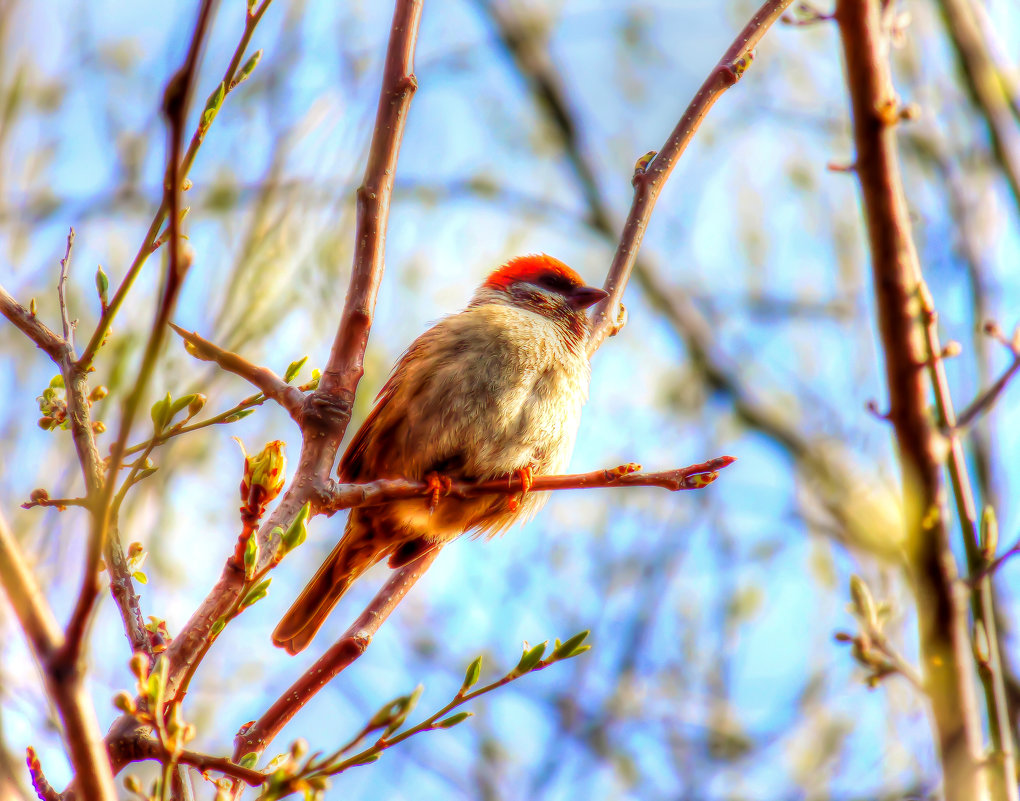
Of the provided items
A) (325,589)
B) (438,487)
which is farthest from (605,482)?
(325,589)

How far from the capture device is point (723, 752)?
863cm

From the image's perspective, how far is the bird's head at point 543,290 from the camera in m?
5.30

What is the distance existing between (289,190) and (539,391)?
9.61 feet

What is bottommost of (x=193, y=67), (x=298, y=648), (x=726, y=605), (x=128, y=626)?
(x=128, y=626)

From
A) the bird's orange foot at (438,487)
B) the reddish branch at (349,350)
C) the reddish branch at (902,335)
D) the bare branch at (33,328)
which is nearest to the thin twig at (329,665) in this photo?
the bird's orange foot at (438,487)

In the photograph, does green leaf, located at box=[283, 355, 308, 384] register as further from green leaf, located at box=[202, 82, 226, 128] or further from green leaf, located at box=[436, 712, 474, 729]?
green leaf, located at box=[436, 712, 474, 729]

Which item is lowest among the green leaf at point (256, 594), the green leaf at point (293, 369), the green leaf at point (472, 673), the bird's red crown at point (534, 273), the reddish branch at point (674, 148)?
the green leaf at point (472, 673)

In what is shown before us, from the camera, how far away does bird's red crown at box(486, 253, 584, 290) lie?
564 centimetres

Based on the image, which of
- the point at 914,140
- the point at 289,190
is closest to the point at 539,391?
the point at 289,190

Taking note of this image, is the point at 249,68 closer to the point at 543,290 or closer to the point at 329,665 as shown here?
the point at 329,665

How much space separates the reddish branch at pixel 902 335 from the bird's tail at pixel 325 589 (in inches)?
96.1

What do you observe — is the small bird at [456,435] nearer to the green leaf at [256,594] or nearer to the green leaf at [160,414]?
the green leaf at [160,414]

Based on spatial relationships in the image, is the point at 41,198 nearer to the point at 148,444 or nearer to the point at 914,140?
the point at 148,444

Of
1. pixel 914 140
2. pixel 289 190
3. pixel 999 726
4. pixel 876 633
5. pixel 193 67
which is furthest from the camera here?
pixel 914 140
